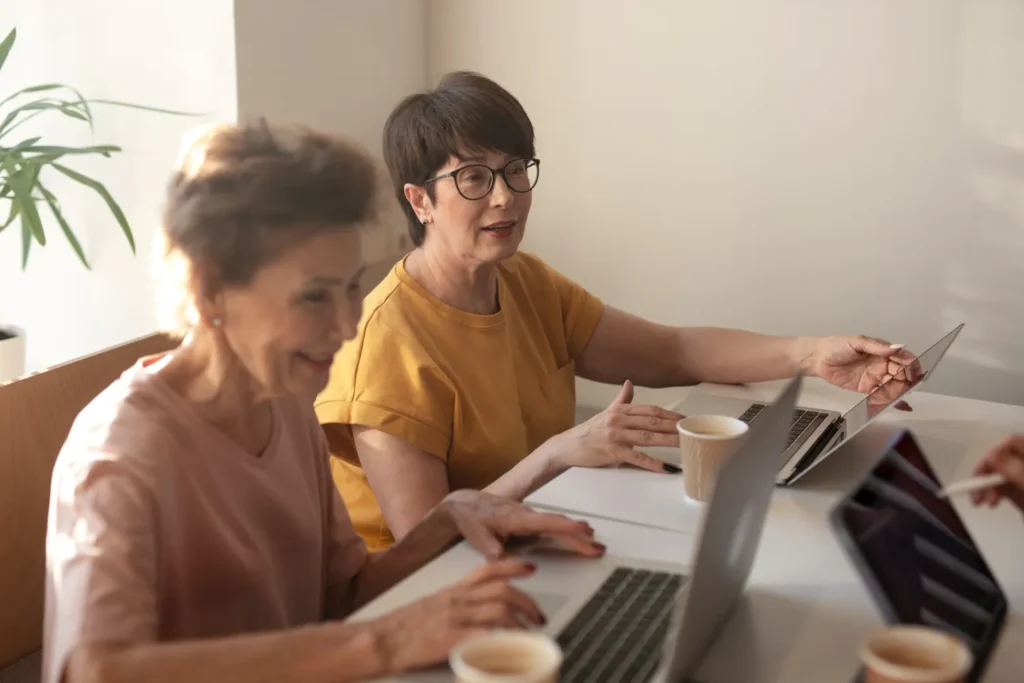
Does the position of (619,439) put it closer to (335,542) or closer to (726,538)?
(335,542)

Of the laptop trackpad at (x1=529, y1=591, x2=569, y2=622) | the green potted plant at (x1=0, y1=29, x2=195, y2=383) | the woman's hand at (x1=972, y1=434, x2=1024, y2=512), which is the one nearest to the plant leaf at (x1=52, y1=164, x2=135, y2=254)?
the green potted plant at (x1=0, y1=29, x2=195, y2=383)

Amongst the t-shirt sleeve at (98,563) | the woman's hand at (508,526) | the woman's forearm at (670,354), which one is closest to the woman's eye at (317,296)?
the t-shirt sleeve at (98,563)

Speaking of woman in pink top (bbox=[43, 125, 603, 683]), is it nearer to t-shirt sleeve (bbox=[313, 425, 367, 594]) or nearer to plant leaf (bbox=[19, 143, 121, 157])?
t-shirt sleeve (bbox=[313, 425, 367, 594])

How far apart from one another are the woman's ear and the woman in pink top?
0.60 metres

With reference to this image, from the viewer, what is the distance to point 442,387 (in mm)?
1658

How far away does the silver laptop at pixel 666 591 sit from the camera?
911 mm

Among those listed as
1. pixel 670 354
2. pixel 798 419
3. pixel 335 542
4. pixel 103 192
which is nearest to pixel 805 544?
pixel 798 419

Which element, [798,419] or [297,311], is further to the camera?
[798,419]

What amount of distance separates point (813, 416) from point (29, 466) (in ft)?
4.09

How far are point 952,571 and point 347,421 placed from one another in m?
0.86

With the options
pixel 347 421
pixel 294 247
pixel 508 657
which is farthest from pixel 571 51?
pixel 508 657

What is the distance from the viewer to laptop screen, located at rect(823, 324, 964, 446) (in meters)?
1.69

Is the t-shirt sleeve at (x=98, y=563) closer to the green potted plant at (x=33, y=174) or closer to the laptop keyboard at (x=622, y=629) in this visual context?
the laptop keyboard at (x=622, y=629)

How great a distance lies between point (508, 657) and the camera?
0.83 meters
